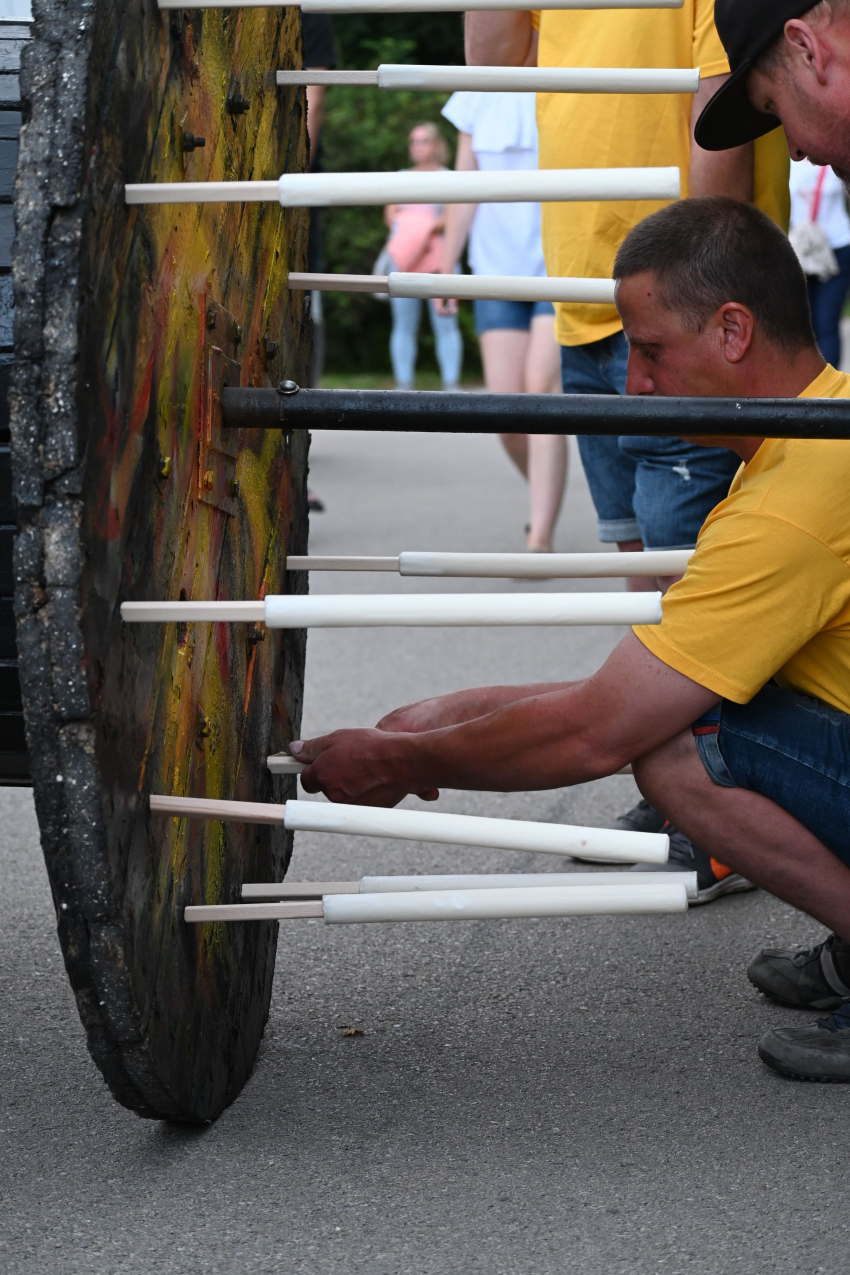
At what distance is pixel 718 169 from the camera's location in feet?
9.02

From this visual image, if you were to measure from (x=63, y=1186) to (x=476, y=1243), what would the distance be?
0.49m

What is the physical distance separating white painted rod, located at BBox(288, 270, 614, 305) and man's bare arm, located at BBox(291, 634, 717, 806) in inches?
17.1

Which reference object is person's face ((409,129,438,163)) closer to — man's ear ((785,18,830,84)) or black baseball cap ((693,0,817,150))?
black baseball cap ((693,0,817,150))

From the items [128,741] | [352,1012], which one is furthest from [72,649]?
[352,1012]

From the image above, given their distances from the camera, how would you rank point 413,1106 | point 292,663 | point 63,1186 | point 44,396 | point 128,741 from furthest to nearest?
point 292,663 → point 413,1106 → point 63,1186 → point 128,741 → point 44,396

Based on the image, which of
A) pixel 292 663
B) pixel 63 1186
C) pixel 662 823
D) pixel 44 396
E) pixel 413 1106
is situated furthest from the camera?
pixel 662 823

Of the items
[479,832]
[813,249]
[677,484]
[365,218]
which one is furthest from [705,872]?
[365,218]

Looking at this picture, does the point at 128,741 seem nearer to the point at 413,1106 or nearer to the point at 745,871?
the point at 413,1106

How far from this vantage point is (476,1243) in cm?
177

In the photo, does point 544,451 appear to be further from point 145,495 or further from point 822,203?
point 145,495

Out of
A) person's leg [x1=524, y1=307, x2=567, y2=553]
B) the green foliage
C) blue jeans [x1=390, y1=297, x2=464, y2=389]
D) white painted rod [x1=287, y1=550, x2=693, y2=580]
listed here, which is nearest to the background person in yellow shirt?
white painted rod [x1=287, y1=550, x2=693, y2=580]

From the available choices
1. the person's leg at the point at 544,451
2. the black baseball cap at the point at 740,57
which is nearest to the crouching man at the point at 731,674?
the black baseball cap at the point at 740,57

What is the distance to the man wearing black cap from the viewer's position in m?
1.92

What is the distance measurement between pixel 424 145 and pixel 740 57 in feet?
31.5
